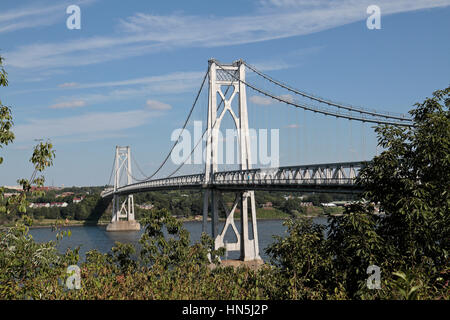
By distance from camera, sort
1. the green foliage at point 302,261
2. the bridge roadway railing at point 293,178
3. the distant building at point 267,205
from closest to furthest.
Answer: the green foliage at point 302,261 → the bridge roadway railing at point 293,178 → the distant building at point 267,205

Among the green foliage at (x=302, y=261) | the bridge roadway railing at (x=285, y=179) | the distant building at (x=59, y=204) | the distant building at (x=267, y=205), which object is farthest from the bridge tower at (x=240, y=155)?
the distant building at (x=59, y=204)

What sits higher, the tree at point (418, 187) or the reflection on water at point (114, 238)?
the tree at point (418, 187)

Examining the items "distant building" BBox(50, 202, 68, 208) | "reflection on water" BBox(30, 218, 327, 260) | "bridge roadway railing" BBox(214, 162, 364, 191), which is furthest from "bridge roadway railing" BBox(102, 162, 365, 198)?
"distant building" BBox(50, 202, 68, 208)

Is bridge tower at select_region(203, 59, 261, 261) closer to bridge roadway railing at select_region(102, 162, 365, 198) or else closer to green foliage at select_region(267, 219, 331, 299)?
bridge roadway railing at select_region(102, 162, 365, 198)

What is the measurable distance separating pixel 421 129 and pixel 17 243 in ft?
24.5

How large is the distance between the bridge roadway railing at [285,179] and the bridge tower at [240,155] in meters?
1.07

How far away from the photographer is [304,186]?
84.0 feet

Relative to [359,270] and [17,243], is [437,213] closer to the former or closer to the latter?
[359,270]

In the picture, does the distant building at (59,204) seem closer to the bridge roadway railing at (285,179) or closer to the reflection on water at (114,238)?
the reflection on water at (114,238)

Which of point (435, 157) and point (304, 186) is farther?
point (304, 186)

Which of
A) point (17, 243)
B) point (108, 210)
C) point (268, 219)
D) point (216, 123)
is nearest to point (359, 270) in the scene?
point (17, 243)

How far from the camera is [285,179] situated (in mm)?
27953

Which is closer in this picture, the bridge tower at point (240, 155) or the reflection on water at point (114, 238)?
the bridge tower at point (240, 155)

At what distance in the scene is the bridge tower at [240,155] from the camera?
121ft
